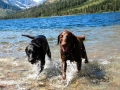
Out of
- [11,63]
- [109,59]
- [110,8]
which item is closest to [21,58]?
[11,63]

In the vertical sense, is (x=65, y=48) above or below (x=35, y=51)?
above

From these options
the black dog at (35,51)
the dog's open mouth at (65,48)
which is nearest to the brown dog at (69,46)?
the dog's open mouth at (65,48)

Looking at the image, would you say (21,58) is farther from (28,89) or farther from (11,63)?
(28,89)

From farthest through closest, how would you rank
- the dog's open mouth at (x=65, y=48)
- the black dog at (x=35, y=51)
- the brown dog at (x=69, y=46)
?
the black dog at (x=35, y=51) → the dog's open mouth at (x=65, y=48) → the brown dog at (x=69, y=46)

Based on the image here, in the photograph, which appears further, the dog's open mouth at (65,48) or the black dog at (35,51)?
the black dog at (35,51)

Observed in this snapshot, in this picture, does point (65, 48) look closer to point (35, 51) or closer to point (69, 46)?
point (69, 46)

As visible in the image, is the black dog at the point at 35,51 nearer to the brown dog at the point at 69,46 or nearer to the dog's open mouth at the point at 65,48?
the brown dog at the point at 69,46

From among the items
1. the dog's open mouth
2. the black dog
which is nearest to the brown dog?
the dog's open mouth

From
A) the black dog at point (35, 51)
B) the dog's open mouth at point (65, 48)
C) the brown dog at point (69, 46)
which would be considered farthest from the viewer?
the black dog at point (35, 51)

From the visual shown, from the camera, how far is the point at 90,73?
10.1 metres

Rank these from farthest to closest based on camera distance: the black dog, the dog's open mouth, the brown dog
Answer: the black dog, the dog's open mouth, the brown dog

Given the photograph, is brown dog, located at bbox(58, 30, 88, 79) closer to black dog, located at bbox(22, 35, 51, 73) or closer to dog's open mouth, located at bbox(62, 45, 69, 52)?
dog's open mouth, located at bbox(62, 45, 69, 52)

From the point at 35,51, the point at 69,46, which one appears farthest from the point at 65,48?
the point at 35,51

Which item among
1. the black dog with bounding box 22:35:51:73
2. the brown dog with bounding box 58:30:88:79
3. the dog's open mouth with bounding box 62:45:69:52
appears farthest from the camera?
the black dog with bounding box 22:35:51:73
